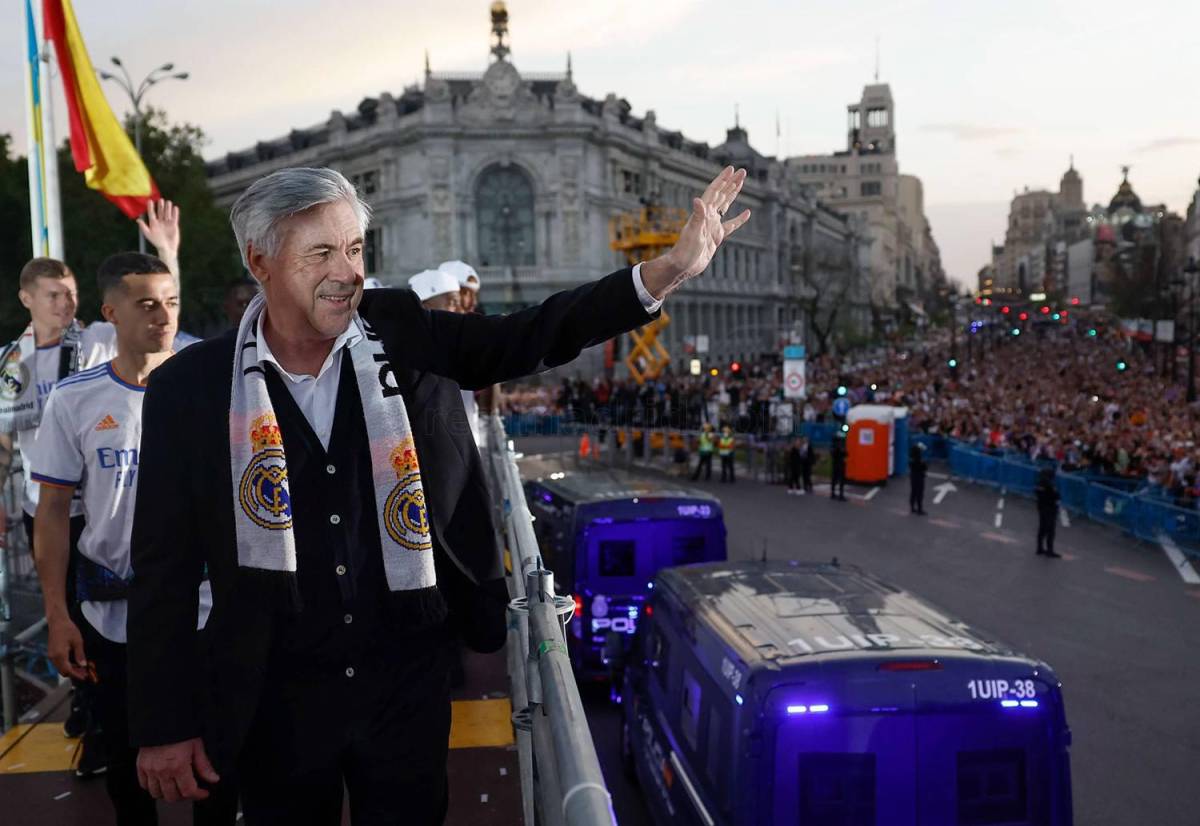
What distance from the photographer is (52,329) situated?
538cm

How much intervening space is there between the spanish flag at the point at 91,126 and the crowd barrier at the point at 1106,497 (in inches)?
673

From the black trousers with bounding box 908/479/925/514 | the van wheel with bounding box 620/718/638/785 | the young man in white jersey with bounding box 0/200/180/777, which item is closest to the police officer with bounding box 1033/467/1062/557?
the black trousers with bounding box 908/479/925/514

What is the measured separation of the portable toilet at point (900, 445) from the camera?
28734 mm

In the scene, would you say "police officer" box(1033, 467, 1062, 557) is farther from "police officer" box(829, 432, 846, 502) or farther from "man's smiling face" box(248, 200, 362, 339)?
"man's smiling face" box(248, 200, 362, 339)

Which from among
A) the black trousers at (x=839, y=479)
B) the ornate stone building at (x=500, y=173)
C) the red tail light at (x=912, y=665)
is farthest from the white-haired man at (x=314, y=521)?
the ornate stone building at (x=500, y=173)

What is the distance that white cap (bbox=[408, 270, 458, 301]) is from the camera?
23.1 feet

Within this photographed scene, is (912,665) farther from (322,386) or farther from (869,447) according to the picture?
(869,447)

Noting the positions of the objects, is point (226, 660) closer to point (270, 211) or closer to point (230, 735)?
point (230, 735)

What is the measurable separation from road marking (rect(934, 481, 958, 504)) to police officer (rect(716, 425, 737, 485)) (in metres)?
5.18

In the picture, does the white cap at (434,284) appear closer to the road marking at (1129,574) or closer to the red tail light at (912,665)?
the red tail light at (912,665)

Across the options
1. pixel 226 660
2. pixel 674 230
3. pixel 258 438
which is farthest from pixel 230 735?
pixel 674 230

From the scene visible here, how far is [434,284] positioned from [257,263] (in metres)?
4.59

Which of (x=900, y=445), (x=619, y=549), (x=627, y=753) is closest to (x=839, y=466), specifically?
(x=900, y=445)

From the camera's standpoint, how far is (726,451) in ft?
89.7
